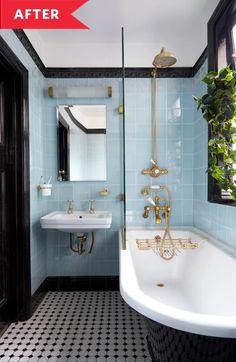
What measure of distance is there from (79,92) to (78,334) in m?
2.11

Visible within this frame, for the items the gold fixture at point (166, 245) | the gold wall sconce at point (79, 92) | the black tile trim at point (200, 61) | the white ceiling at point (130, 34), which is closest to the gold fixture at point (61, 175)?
the gold wall sconce at point (79, 92)

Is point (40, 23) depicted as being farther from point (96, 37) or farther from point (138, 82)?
point (138, 82)

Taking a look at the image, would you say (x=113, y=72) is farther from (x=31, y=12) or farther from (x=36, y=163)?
(x=36, y=163)

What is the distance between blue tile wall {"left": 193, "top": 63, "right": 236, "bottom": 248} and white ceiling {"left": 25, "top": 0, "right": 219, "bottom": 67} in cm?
35

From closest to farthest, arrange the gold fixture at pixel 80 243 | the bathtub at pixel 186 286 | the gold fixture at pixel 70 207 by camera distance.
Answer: the bathtub at pixel 186 286 → the gold fixture at pixel 80 243 → the gold fixture at pixel 70 207

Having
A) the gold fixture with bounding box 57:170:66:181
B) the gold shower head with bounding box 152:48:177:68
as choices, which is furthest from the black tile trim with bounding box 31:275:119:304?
the gold shower head with bounding box 152:48:177:68

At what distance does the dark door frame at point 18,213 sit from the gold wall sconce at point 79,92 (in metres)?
0.46

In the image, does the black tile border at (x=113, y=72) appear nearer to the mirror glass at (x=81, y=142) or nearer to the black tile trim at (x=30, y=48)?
the black tile trim at (x=30, y=48)

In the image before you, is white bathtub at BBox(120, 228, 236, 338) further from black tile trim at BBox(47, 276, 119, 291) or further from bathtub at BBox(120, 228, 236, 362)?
black tile trim at BBox(47, 276, 119, 291)

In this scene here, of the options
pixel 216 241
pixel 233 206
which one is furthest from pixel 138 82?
pixel 216 241

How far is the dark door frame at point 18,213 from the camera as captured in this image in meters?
1.78

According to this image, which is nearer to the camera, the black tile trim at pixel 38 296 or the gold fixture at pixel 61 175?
the black tile trim at pixel 38 296

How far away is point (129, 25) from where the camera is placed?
2004mm

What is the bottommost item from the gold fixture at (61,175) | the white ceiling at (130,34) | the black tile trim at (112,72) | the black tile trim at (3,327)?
the black tile trim at (3,327)
